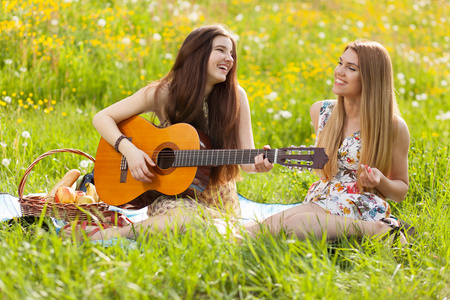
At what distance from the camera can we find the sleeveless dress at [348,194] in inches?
130

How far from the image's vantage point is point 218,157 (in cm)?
340

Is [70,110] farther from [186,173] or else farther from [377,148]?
[377,148]

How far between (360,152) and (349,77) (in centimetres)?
46

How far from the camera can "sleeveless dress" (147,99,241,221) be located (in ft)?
11.4

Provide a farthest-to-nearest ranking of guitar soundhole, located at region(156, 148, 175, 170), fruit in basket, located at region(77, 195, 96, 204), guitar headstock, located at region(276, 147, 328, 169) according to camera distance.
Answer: fruit in basket, located at region(77, 195, 96, 204)
guitar soundhole, located at region(156, 148, 175, 170)
guitar headstock, located at region(276, 147, 328, 169)

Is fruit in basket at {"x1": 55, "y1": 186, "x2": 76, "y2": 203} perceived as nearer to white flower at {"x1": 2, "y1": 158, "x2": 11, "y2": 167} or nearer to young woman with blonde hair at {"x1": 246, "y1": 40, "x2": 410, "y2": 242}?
white flower at {"x1": 2, "y1": 158, "x2": 11, "y2": 167}

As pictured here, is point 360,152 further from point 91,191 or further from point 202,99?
point 91,191

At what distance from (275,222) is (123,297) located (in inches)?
48.9

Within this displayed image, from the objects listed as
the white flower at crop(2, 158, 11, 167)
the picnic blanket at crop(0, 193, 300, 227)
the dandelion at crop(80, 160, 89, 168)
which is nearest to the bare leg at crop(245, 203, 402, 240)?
the picnic blanket at crop(0, 193, 300, 227)

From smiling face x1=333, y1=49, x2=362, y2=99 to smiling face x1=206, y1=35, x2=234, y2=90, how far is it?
2.33 feet

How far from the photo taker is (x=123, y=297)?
7.39ft

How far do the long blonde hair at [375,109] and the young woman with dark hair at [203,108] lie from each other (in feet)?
2.24

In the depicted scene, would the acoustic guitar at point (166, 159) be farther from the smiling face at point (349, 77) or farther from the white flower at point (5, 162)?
the white flower at point (5, 162)

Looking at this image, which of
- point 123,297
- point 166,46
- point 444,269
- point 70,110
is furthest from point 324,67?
point 123,297
